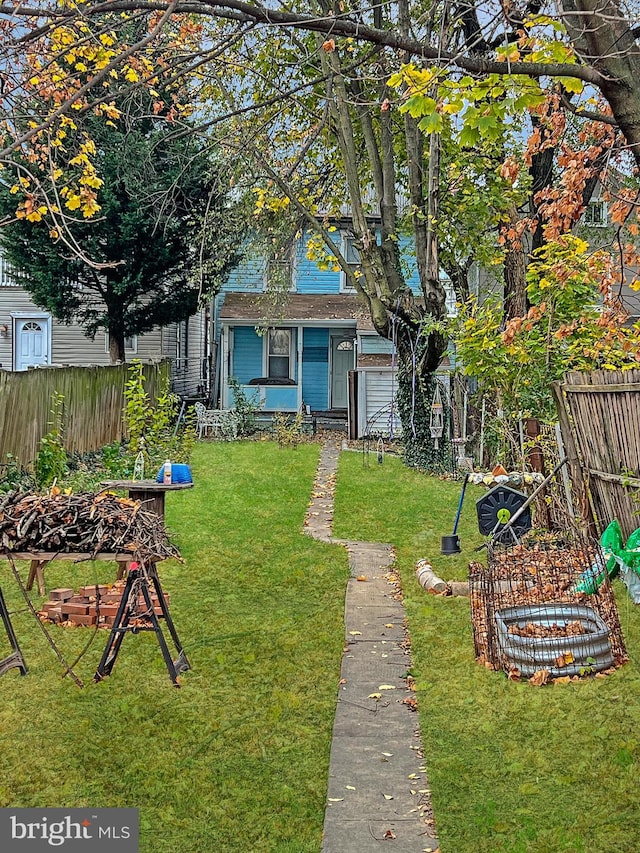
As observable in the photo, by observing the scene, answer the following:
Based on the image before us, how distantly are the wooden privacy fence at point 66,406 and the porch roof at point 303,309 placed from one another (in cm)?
803

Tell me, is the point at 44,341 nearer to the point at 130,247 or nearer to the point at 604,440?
the point at 130,247

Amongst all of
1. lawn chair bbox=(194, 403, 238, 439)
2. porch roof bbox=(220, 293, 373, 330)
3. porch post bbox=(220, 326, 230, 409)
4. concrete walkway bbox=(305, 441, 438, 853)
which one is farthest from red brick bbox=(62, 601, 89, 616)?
porch post bbox=(220, 326, 230, 409)

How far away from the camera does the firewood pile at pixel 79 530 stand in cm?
551

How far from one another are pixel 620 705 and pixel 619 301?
573 cm

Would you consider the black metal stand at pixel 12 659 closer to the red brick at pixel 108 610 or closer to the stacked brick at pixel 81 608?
the stacked brick at pixel 81 608

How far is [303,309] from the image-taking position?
26.6m

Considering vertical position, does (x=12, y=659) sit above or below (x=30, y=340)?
below

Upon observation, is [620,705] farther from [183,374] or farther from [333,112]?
[183,374]

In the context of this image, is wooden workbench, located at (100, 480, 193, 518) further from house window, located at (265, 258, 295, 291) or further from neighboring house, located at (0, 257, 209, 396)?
neighboring house, located at (0, 257, 209, 396)

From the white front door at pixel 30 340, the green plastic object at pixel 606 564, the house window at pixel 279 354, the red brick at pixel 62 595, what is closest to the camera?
the green plastic object at pixel 606 564

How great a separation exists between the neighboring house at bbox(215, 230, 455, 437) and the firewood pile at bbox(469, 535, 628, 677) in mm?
16848

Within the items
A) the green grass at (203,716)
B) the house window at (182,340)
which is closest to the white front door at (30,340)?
the house window at (182,340)

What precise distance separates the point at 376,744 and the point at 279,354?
22.8 metres

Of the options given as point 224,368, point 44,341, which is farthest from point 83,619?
point 44,341
